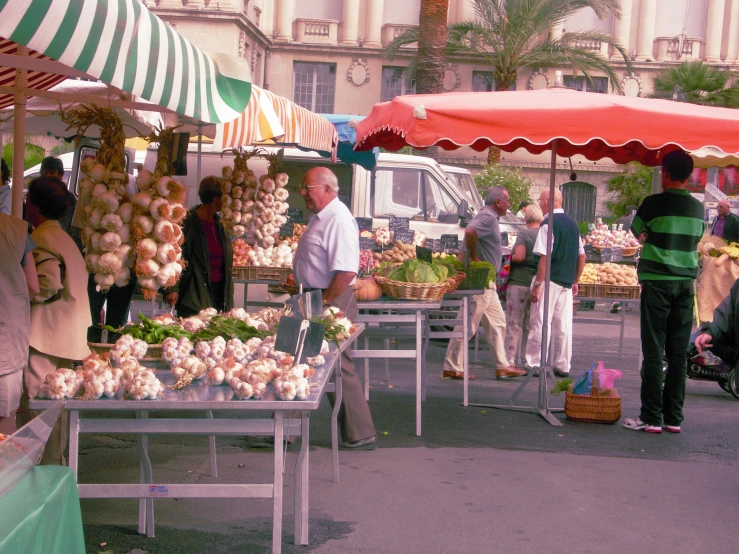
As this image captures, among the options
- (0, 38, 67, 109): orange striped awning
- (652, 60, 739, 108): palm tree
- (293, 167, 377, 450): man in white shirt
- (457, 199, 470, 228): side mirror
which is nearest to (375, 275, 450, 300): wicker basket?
(293, 167, 377, 450): man in white shirt

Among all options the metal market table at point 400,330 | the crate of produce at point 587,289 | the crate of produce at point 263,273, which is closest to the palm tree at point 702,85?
the crate of produce at point 587,289

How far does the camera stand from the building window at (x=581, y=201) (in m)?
36.5

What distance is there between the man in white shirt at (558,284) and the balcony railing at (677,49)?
28.7 meters

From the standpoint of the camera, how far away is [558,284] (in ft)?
30.5

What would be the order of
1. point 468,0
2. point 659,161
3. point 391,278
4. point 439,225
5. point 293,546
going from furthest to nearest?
point 468,0
point 439,225
point 659,161
point 391,278
point 293,546

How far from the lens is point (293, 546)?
175 inches

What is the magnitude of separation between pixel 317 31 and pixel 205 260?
30.4 metres

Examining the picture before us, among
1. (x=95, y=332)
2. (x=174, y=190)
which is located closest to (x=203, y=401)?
(x=174, y=190)

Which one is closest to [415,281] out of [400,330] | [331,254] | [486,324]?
[400,330]

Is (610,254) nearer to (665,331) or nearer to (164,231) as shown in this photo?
(665,331)

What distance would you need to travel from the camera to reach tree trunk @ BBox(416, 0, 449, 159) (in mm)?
18438

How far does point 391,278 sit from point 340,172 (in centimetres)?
578

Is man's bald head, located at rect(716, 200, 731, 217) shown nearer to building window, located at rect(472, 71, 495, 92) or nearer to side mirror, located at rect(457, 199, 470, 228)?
side mirror, located at rect(457, 199, 470, 228)

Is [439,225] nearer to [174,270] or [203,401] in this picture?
[174,270]
